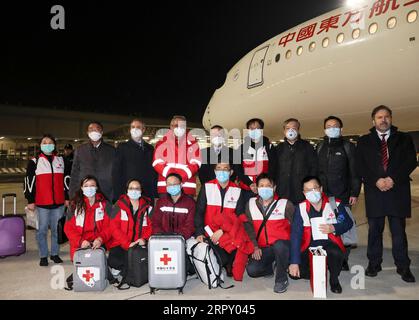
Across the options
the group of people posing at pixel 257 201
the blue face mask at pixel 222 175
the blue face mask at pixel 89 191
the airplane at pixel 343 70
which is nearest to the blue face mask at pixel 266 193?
the group of people posing at pixel 257 201

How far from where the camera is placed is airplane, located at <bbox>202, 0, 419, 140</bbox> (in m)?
5.75

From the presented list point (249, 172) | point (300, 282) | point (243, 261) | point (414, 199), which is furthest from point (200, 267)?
point (414, 199)

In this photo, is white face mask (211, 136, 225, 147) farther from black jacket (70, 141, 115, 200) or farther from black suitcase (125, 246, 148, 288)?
black suitcase (125, 246, 148, 288)

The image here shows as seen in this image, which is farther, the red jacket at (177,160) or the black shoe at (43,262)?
the red jacket at (177,160)

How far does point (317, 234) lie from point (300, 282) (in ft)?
1.84

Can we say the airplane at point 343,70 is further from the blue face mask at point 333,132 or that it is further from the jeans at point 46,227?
the jeans at point 46,227

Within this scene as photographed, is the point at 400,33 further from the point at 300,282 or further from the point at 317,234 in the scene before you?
the point at 300,282

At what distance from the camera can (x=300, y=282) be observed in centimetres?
405

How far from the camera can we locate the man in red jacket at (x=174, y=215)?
423cm

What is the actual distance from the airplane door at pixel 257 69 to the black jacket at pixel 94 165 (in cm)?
473

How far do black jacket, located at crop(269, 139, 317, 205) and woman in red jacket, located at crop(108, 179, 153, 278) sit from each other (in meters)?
1.72

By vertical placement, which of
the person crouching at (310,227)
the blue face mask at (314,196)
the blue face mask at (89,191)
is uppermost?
the blue face mask at (89,191)

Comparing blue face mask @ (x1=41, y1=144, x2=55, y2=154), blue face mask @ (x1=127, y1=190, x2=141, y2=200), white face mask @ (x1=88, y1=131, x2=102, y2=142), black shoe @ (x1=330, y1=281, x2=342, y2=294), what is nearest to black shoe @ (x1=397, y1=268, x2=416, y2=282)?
black shoe @ (x1=330, y1=281, x2=342, y2=294)

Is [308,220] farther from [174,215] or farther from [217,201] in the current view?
[174,215]
